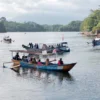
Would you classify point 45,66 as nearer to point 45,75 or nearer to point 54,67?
point 54,67

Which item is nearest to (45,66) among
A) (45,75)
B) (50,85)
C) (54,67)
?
(54,67)

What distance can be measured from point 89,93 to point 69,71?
13.5 metres

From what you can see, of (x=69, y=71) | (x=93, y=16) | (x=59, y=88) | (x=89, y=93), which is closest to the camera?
(x=89, y=93)

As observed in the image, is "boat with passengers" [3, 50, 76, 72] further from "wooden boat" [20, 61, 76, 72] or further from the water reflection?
the water reflection

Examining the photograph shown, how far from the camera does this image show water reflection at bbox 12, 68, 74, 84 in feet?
148

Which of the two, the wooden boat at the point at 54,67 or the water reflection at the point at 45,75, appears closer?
the water reflection at the point at 45,75

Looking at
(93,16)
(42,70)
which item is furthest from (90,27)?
(42,70)

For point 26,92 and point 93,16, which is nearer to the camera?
point 26,92

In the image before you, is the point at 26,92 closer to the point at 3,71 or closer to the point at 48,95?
the point at 48,95

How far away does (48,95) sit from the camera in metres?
36.1

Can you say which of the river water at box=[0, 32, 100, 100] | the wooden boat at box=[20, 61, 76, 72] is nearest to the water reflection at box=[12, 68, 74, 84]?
the river water at box=[0, 32, 100, 100]

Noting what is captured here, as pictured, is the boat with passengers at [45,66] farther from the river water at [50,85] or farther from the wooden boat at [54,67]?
the river water at [50,85]

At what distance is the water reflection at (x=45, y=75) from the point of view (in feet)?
148

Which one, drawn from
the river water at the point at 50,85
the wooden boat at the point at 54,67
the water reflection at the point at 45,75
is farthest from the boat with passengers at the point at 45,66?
the river water at the point at 50,85
